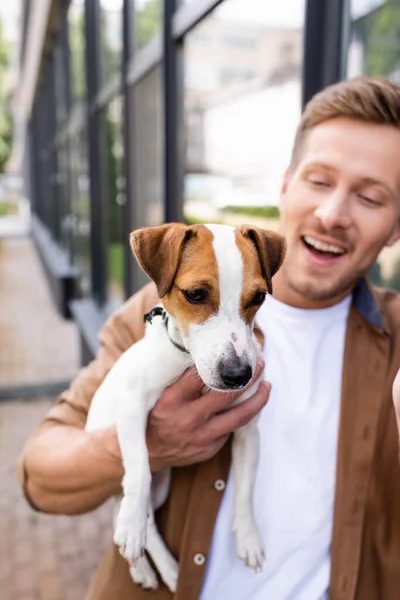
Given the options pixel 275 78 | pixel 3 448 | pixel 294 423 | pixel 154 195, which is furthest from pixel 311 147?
pixel 3 448

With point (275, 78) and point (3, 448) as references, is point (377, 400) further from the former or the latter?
point (3, 448)

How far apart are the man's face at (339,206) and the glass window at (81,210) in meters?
6.15

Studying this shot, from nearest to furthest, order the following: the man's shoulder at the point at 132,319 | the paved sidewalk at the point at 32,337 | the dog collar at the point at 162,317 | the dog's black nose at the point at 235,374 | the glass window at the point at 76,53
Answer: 1. the dog's black nose at the point at 235,374
2. the dog collar at the point at 162,317
3. the man's shoulder at the point at 132,319
4. the paved sidewalk at the point at 32,337
5. the glass window at the point at 76,53

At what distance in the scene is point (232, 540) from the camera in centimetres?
157

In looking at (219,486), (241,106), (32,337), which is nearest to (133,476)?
(219,486)

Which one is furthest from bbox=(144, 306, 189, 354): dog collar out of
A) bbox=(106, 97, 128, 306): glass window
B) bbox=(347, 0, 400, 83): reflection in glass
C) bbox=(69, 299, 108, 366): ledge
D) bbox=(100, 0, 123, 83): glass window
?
bbox=(100, 0, 123, 83): glass window

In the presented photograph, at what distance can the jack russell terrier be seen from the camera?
1.12 m

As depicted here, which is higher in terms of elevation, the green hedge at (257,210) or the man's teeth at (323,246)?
the man's teeth at (323,246)

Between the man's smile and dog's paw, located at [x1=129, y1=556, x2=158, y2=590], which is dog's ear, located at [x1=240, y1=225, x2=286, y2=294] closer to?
the man's smile

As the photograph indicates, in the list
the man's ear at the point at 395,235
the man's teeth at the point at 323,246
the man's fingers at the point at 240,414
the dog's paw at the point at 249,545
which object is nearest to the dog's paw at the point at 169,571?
the dog's paw at the point at 249,545

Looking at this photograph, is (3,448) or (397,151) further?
(3,448)

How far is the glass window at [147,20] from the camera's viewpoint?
4.19 m

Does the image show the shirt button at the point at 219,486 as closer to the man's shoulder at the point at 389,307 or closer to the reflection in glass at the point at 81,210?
the man's shoulder at the point at 389,307

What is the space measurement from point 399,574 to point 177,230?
3.45 ft
